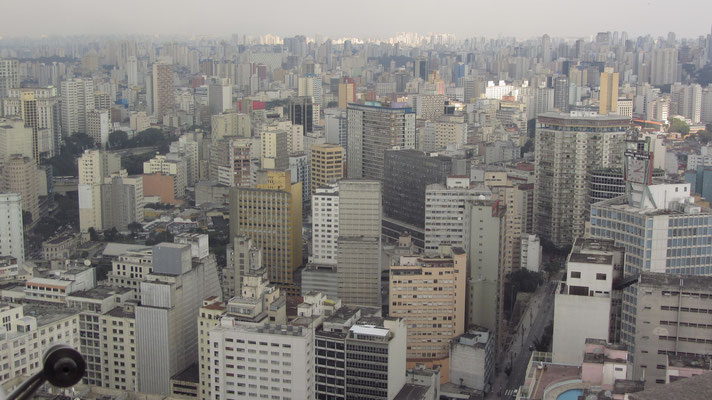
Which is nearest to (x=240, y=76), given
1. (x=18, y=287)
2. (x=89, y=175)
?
(x=89, y=175)

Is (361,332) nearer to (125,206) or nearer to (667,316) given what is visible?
(667,316)

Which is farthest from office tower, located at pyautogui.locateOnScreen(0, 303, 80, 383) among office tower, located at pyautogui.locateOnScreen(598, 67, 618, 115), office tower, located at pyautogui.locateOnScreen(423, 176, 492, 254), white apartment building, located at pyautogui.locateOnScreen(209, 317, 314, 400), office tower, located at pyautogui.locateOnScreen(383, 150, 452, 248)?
office tower, located at pyautogui.locateOnScreen(598, 67, 618, 115)

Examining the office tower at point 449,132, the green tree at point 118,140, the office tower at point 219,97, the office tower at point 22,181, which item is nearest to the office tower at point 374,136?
the office tower at point 449,132

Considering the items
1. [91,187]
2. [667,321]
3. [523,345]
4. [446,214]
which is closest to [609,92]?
[446,214]

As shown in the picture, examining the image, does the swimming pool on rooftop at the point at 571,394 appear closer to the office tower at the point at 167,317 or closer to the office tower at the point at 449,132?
the office tower at the point at 167,317

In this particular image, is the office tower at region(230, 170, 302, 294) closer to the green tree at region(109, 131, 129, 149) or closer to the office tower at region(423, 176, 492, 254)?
the office tower at region(423, 176, 492, 254)

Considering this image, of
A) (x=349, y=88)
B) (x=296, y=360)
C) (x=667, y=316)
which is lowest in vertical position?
(x=296, y=360)

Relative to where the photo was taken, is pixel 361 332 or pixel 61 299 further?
pixel 61 299
